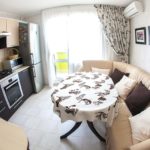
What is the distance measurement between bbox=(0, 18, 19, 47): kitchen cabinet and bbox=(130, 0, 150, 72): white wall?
9.36 feet

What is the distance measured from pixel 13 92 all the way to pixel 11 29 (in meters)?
1.46

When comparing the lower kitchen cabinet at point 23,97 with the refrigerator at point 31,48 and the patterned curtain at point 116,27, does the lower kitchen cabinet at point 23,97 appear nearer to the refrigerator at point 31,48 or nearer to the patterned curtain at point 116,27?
the refrigerator at point 31,48

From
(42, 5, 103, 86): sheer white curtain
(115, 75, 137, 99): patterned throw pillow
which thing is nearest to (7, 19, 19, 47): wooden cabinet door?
(42, 5, 103, 86): sheer white curtain

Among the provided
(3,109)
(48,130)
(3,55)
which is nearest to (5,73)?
(3,55)

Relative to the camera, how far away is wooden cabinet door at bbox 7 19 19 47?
3.78 m

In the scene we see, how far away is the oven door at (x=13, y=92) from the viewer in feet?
10.8

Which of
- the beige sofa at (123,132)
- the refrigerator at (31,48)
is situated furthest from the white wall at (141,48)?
the refrigerator at (31,48)

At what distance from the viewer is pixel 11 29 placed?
12.7 ft

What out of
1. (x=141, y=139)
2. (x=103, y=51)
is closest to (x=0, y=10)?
(x=103, y=51)

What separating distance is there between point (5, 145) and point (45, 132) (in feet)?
5.77

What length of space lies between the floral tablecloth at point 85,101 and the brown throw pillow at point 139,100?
277 mm

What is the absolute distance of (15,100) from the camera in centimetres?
360

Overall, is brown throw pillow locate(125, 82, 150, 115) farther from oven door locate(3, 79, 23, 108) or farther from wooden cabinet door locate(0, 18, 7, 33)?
wooden cabinet door locate(0, 18, 7, 33)

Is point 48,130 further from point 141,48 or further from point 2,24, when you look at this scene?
point 141,48
